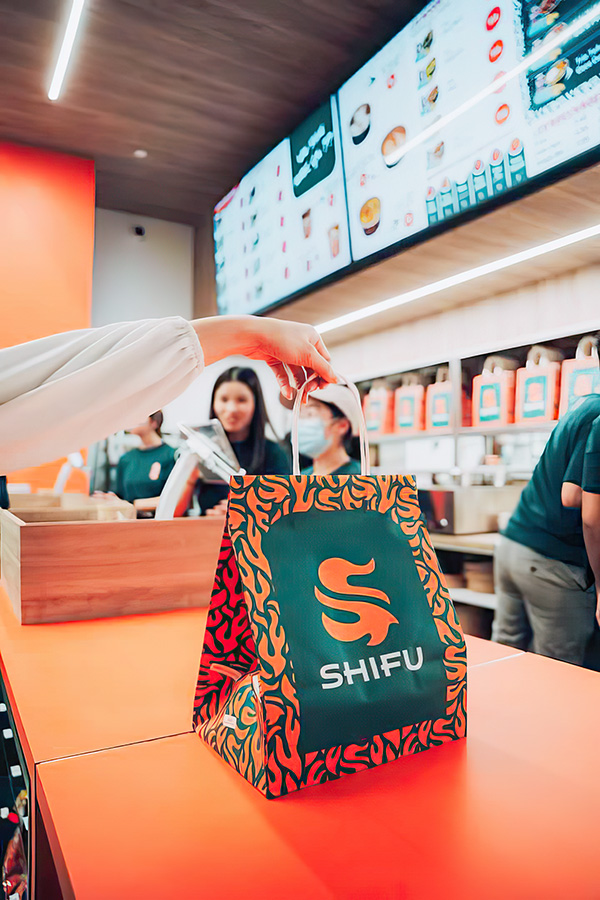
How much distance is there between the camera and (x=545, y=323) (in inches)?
85.4

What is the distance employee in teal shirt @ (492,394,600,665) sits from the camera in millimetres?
1674

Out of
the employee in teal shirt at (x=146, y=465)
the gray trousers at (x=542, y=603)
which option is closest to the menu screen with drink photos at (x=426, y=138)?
the employee in teal shirt at (x=146, y=465)

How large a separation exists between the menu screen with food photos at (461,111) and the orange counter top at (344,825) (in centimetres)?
153

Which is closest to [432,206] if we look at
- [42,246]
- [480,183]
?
[480,183]

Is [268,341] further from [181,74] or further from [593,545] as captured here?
[181,74]

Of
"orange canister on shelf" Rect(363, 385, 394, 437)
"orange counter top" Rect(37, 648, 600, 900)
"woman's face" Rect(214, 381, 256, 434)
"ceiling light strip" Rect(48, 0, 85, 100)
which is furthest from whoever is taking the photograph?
"orange canister on shelf" Rect(363, 385, 394, 437)

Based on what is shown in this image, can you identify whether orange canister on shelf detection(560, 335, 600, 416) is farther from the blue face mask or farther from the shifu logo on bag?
Result: the shifu logo on bag

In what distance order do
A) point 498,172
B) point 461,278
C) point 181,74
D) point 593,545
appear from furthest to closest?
point 181,74 < point 461,278 < point 498,172 < point 593,545

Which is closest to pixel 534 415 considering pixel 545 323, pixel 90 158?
pixel 545 323

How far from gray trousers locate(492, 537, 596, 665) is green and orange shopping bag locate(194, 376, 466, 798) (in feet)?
4.43

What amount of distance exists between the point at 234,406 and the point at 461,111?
54.8 inches

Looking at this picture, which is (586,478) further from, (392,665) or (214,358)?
(392,665)

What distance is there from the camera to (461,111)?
6.22ft

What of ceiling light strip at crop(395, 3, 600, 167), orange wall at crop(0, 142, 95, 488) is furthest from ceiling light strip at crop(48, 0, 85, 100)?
ceiling light strip at crop(395, 3, 600, 167)
